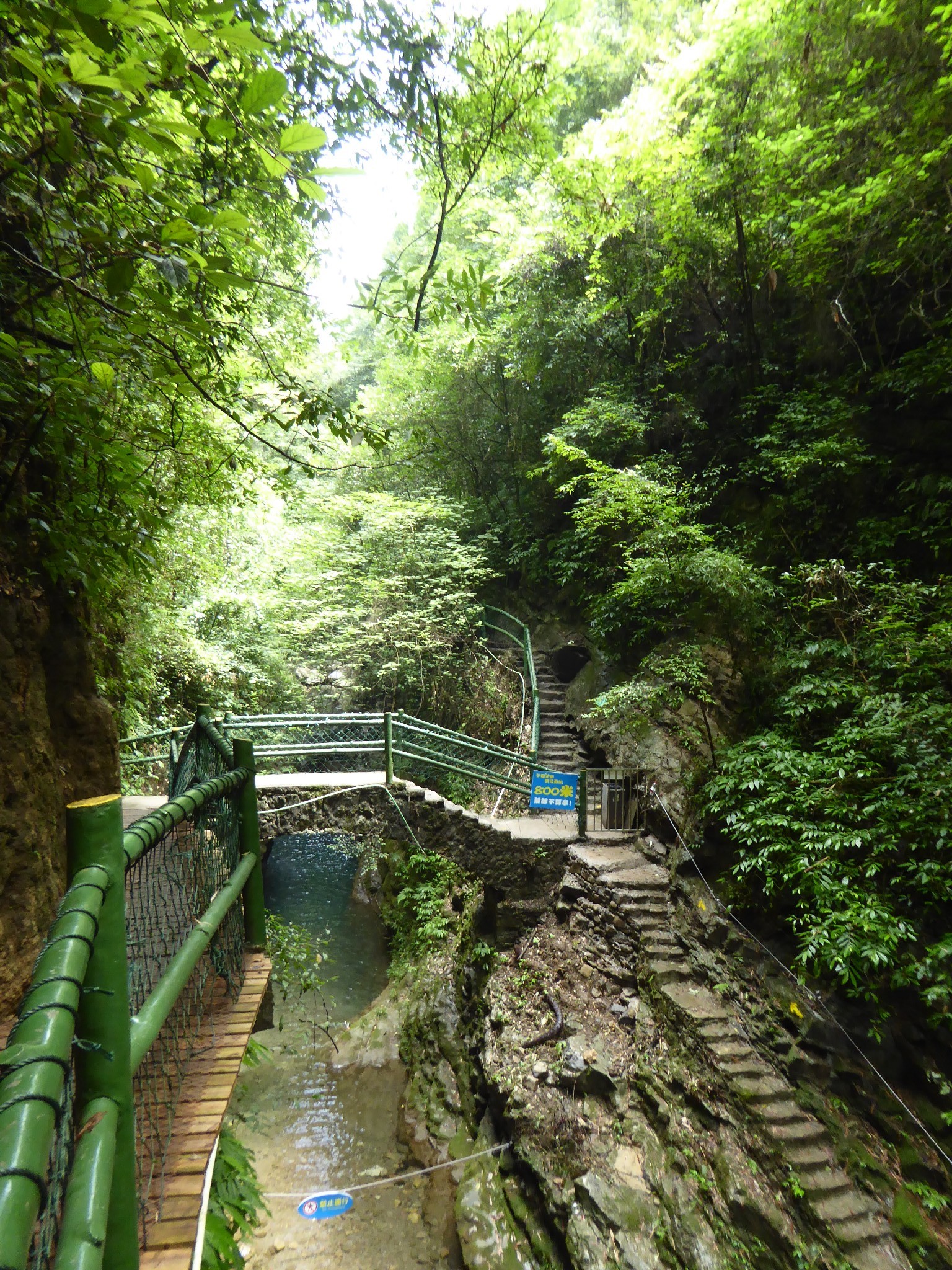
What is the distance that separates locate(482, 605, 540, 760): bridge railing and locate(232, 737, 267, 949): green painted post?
258 inches

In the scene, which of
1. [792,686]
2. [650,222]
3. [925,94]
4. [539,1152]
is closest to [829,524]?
[792,686]

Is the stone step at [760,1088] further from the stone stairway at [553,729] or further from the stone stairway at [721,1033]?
the stone stairway at [553,729]

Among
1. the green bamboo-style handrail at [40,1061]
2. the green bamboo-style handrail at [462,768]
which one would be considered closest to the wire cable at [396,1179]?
the green bamboo-style handrail at [462,768]

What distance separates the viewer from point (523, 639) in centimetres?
1136

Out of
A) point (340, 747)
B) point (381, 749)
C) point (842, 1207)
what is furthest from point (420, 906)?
point (842, 1207)

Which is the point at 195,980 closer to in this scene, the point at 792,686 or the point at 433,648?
the point at 792,686

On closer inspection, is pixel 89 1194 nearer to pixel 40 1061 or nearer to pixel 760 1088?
pixel 40 1061

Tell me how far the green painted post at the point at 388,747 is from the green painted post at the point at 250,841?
4.68 meters

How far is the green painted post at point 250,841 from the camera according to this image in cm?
257

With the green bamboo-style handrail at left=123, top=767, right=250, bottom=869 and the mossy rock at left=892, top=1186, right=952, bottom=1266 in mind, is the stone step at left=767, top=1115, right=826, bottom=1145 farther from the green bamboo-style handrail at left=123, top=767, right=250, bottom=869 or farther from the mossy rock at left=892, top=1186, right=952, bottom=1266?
the green bamboo-style handrail at left=123, top=767, right=250, bottom=869

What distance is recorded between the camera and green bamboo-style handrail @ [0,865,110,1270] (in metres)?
0.52

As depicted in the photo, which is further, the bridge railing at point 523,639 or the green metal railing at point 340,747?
the bridge railing at point 523,639

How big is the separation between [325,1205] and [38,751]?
5.30 meters

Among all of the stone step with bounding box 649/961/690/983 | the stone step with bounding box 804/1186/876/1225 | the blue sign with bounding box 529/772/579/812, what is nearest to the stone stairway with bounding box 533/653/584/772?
the blue sign with bounding box 529/772/579/812
